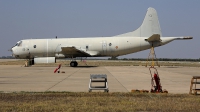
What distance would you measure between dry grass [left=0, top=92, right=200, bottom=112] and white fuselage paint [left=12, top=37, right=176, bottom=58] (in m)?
27.3

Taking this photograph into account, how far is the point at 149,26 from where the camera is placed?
127 ft

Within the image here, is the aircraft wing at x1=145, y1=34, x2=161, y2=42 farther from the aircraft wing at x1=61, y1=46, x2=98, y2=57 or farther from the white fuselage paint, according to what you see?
the aircraft wing at x1=61, y1=46, x2=98, y2=57

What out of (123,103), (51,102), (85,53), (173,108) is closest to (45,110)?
(51,102)

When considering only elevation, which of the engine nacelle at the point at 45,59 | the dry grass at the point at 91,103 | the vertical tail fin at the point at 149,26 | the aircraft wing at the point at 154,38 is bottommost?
the dry grass at the point at 91,103

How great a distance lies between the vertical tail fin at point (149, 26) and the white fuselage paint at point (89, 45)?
3.06 ft

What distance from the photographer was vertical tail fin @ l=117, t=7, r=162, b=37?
127 ft

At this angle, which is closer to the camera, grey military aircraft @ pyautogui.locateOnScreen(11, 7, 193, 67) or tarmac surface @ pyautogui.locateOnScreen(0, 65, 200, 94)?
tarmac surface @ pyautogui.locateOnScreen(0, 65, 200, 94)

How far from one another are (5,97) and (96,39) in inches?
1150

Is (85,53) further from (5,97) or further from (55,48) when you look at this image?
(5,97)

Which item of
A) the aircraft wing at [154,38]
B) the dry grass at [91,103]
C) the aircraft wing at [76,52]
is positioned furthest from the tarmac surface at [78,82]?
the aircraft wing at [76,52]

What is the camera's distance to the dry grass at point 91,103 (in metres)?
8.66

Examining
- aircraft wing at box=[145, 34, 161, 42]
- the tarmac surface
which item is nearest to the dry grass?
the tarmac surface

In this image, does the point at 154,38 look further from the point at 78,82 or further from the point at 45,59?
the point at 78,82

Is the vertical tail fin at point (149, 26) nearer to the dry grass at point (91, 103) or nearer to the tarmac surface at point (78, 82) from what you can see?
the tarmac surface at point (78, 82)
